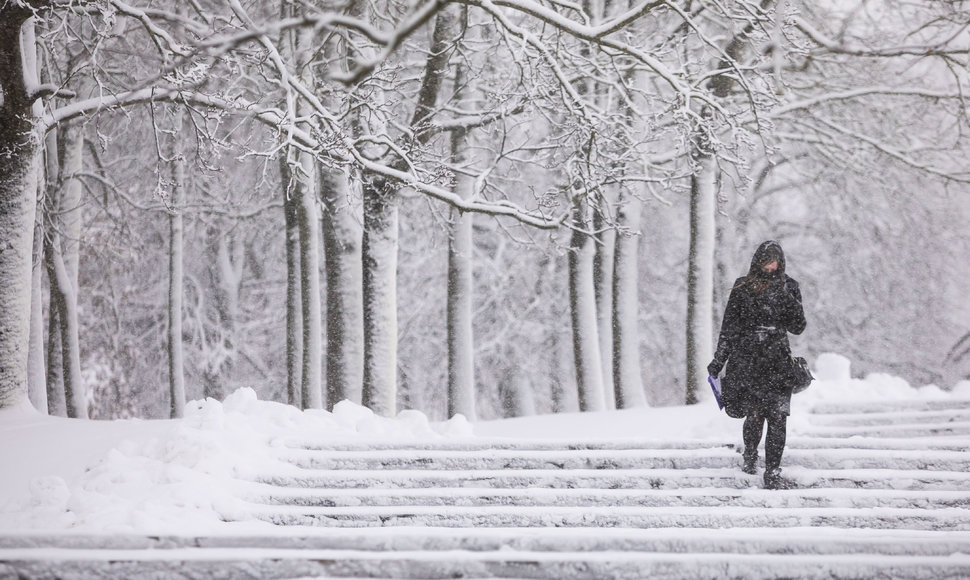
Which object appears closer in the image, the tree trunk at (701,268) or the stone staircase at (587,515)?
the stone staircase at (587,515)

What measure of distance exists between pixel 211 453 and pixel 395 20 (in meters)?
8.93

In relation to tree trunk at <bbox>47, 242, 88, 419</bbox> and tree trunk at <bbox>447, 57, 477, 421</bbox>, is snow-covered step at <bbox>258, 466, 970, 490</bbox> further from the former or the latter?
tree trunk at <bbox>47, 242, 88, 419</bbox>

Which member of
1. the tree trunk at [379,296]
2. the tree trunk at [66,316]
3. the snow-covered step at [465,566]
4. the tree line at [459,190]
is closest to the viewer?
the snow-covered step at [465,566]

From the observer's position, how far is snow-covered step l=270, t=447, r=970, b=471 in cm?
768

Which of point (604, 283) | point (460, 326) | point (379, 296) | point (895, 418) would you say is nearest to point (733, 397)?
point (895, 418)

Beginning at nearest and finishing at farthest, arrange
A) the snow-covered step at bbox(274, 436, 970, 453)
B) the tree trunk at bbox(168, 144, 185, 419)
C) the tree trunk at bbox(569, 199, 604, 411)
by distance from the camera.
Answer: the snow-covered step at bbox(274, 436, 970, 453) < the tree trunk at bbox(569, 199, 604, 411) < the tree trunk at bbox(168, 144, 185, 419)

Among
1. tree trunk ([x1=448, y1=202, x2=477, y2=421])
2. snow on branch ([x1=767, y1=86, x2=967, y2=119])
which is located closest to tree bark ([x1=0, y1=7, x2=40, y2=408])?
tree trunk ([x1=448, y1=202, x2=477, y2=421])

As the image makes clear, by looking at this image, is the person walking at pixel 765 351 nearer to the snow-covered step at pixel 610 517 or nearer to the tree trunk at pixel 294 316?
the snow-covered step at pixel 610 517

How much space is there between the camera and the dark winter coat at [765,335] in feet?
22.9

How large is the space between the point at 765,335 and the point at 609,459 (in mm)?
1634

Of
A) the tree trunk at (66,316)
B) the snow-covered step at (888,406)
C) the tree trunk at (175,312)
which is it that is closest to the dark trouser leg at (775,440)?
the snow-covered step at (888,406)

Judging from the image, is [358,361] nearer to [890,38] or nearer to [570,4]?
[570,4]

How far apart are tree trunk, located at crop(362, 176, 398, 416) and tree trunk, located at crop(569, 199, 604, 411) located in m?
3.89

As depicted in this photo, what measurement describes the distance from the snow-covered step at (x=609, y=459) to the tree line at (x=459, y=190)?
8.55ft
